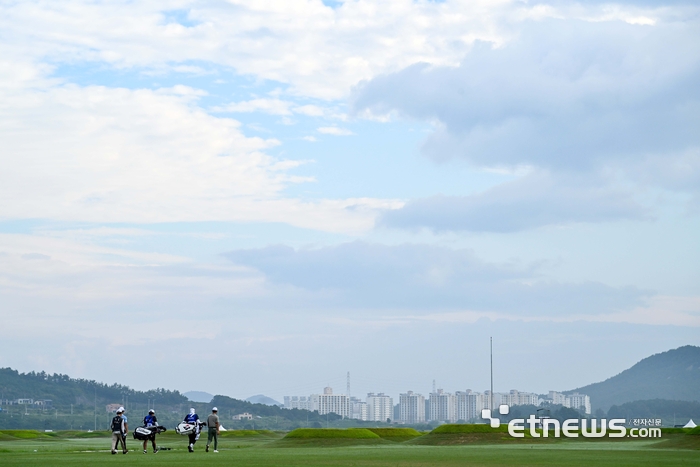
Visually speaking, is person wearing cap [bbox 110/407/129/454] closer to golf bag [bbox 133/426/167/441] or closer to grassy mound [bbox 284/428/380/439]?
golf bag [bbox 133/426/167/441]

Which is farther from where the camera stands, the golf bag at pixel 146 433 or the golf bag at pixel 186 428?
the golf bag at pixel 186 428

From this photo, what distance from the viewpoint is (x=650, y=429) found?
62.7 meters

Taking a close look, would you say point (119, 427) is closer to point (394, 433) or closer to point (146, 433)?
point (146, 433)

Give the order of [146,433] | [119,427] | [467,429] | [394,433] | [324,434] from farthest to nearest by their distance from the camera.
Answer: [394,433]
[467,429]
[324,434]
[146,433]
[119,427]

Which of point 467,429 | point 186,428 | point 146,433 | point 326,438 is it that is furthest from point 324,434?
point 146,433

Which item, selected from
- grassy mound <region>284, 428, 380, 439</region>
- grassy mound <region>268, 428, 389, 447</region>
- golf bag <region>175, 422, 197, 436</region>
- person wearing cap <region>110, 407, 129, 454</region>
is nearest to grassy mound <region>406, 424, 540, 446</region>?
grassy mound <region>268, 428, 389, 447</region>

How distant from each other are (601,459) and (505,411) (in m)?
37.2

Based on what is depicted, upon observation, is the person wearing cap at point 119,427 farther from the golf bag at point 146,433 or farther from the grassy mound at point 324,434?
the grassy mound at point 324,434

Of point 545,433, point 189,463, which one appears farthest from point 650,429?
point 189,463

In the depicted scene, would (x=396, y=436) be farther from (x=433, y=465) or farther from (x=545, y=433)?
(x=433, y=465)

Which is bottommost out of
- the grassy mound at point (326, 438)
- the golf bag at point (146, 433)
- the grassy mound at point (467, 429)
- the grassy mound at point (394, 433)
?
the grassy mound at point (394, 433)

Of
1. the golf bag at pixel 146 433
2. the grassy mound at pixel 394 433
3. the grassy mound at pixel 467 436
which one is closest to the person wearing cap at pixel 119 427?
the golf bag at pixel 146 433

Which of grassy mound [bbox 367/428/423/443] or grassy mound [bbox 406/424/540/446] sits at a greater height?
grassy mound [bbox 406/424/540/446]

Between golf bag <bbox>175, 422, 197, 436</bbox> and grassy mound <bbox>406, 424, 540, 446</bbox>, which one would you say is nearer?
golf bag <bbox>175, 422, 197, 436</bbox>
